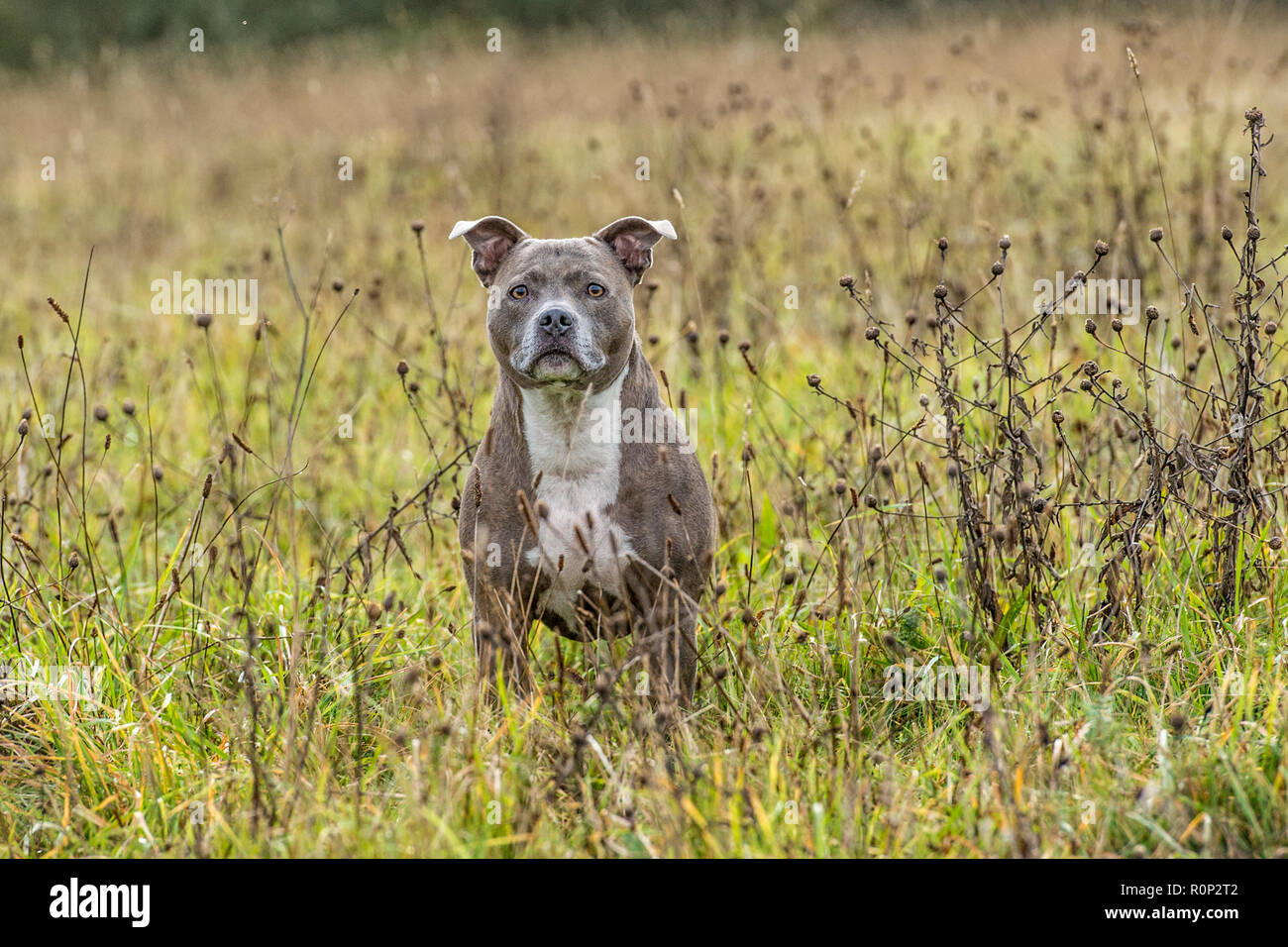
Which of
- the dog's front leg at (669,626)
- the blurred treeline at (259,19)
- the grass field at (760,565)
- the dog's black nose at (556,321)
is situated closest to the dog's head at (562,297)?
the dog's black nose at (556,321)

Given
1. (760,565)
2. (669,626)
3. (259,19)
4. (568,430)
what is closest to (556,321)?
(568,430)

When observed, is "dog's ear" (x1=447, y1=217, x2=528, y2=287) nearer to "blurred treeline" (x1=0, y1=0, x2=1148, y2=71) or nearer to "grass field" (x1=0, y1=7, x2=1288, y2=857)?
"grass field" (x1=0, y1=7, x2=1288, y2=857)

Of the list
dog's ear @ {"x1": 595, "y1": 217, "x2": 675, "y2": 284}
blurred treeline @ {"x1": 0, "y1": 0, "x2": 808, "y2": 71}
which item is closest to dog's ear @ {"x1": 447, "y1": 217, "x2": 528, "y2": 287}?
dog's ear @ {"x1": 595, "y1": 217, "x2": 675, "y2": 284}

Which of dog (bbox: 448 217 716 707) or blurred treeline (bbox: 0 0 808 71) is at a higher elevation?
blurred treeline (bbox: 0 0 808 71)

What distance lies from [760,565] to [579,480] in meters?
1.12

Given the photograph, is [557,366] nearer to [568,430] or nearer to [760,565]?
[568,430]

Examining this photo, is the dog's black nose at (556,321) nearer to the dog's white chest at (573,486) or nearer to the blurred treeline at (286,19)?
the dog's white chest at (573,486)

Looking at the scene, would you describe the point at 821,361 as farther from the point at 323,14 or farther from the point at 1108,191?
the point at 323,14

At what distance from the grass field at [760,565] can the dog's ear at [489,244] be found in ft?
1.51

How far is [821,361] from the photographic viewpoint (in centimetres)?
670

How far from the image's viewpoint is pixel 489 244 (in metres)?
4.41

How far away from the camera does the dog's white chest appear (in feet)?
12.9

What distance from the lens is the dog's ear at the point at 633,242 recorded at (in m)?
4.30
